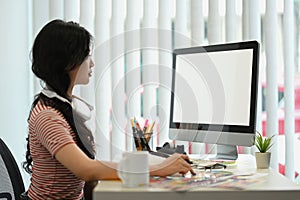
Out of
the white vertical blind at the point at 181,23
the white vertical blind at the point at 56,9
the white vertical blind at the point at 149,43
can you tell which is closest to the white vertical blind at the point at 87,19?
the white vertical blind at the point at 149,43

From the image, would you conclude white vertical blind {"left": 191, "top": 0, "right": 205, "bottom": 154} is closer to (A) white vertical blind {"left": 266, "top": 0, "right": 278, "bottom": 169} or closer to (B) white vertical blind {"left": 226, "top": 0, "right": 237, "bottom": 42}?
(B) white vertical blind {"left": 226, "top": 0, "right": 237, "bottom": 42}

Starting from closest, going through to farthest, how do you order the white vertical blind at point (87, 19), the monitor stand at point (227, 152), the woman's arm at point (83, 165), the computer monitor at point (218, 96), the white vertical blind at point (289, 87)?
the woman's arm at point (83, 165), the computer monitor at point (218, 96), the monitor stand at point (227, 152), the white vertical blind at point (289, 87), the white vertical blind at point (87, 19)

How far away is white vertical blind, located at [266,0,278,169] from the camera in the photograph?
2562mm

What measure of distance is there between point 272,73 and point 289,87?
0.36 feet

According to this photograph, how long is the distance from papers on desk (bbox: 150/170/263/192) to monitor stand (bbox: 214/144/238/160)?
15.1 inches

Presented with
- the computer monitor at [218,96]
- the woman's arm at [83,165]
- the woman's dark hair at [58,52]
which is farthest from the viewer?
the computer monitor at [218,96]

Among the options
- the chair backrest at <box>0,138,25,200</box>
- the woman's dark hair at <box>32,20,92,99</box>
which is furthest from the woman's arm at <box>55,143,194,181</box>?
the chair backrest at <box>0,138,25,200</box>

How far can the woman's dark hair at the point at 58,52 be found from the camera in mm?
1537

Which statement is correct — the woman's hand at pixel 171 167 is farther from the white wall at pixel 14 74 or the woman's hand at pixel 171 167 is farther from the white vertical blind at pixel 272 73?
the white wall at pixel 14 74

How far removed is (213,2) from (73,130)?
4.37ft

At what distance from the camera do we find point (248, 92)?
6.10 feet

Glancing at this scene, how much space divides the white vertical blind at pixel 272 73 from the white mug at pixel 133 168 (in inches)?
55.4

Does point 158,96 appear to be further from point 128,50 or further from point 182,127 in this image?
point 182,127

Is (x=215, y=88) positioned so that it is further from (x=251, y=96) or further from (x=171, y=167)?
(x=171, y=167)
